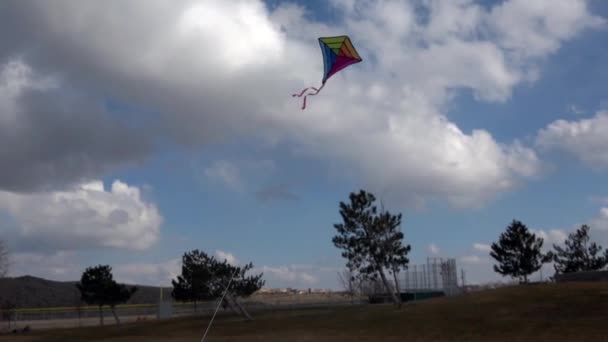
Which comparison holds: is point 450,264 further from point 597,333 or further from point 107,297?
point 597,333

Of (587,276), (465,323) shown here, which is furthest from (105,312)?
(465,323)

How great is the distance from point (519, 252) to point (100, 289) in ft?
130

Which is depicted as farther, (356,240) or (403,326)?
(356,240)

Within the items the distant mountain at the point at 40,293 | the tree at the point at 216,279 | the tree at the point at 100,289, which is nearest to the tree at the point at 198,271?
the tree at the point at 216,279

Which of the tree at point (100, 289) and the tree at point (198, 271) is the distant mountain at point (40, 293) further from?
the tree at point (198, 271)

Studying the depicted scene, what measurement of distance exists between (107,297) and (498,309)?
39.2 metres

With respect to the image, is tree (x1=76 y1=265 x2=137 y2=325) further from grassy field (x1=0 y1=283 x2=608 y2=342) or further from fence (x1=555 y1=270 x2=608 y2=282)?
fence (x1=555 y1=270 x2=608 y2=282)

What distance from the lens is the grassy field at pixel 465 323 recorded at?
29703 millimetres

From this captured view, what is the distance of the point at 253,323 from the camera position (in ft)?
151

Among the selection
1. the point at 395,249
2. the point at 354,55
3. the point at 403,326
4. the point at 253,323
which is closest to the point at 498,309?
the point at 403,326

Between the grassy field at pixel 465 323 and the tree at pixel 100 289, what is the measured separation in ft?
43.3

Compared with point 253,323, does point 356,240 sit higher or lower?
higher

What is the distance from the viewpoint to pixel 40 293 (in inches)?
4973

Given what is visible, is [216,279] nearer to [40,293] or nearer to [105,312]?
[105,312]
